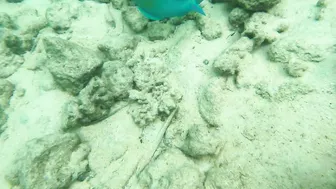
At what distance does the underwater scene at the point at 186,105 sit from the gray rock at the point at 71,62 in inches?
0.5

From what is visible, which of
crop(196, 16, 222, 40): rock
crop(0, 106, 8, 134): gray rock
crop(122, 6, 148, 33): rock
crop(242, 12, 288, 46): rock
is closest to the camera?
crop(242, 12, 288, 46): rock

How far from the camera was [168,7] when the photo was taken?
2.10 metres

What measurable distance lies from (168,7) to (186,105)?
3.23ft

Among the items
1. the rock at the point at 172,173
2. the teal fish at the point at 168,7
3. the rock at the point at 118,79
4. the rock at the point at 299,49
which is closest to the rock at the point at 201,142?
the rock at the point at 172,173

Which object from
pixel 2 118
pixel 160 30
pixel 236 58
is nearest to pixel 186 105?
pixel 236 58

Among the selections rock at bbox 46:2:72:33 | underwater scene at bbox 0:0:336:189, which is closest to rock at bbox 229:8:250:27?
underwater scene at bbox 0:0:336:189

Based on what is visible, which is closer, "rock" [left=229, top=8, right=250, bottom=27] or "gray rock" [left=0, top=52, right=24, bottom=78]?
"rock" [left=229, top=8, right=250, bottom=27]

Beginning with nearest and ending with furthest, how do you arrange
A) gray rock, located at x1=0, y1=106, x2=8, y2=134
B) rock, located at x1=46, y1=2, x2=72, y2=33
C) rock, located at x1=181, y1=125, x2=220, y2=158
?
rock, located at x1=181, y1=125, x2=220, y2=158 < gray rock, located at x1=0, y1=106, x2=8, y2=134 < rock, located at x1=46, y1=2, x2=72, y2=33

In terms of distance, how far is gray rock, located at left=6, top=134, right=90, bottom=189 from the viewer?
2152mm

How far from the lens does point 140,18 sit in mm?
2912

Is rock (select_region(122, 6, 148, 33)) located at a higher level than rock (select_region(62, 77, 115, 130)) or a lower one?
higher

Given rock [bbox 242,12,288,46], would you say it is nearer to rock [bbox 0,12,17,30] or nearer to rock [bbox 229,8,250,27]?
rock [bbox 229,8,250,27]

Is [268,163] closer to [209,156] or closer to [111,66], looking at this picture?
[209,156]

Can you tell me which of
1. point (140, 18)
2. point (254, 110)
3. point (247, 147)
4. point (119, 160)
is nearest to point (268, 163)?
point (247, 147)
